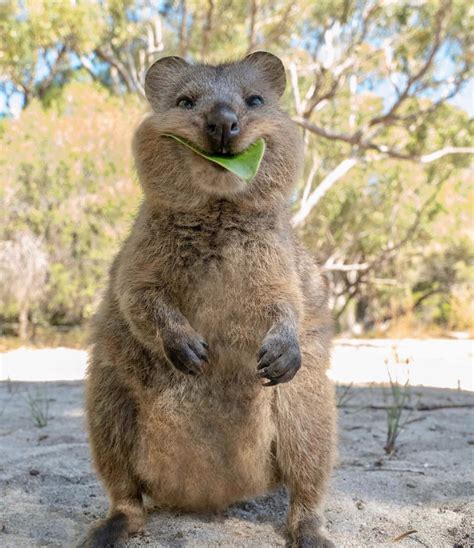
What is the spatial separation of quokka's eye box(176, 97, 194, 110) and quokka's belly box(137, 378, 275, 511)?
4.01 ft

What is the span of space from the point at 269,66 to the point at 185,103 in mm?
625

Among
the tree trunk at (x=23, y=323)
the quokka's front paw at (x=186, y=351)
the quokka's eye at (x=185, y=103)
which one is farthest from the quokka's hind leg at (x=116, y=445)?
the tree trunk at (x=23, y=323)

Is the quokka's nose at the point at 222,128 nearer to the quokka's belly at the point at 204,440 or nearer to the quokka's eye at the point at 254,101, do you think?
the quokka's eye at the point at 254,101

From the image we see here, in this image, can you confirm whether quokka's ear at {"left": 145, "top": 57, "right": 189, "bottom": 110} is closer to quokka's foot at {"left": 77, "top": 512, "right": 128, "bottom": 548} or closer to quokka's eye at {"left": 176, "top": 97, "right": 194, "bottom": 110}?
quokka's eye at {"left": 176, "top": 97, "right": 194, "bottom": 110}

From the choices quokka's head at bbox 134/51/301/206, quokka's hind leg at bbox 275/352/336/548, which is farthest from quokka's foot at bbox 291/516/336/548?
quokka's head at bbox 134/51/301/206

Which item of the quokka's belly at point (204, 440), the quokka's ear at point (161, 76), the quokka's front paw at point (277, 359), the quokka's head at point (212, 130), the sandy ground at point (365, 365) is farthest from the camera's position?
the sandy ground at point (365, 365)

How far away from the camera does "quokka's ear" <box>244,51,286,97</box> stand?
319 centimetres

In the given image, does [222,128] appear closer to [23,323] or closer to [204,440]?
[204,440]

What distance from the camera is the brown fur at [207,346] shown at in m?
2.57

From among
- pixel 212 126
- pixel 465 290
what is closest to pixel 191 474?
pixel 212 126

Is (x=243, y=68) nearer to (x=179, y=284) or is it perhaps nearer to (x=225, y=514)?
(x=179, y=284)

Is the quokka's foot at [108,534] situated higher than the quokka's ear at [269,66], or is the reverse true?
the quokka's ear at [269,66]

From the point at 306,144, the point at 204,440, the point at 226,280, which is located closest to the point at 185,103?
the point at 226,280

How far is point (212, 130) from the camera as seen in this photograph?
248 centimetres
